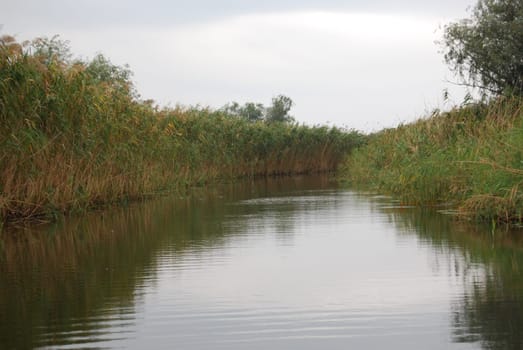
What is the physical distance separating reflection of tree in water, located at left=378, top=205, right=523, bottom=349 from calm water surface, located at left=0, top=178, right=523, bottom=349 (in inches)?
0.5

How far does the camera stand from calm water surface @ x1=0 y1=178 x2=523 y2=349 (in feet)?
13.3

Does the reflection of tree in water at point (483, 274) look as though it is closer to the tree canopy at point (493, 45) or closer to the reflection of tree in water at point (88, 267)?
the reflection of tree in water at point (88, 267)

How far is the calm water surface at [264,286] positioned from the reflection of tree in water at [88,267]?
0.02 meters

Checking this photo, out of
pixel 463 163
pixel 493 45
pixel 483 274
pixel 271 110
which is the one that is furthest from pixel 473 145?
pixel 271 110

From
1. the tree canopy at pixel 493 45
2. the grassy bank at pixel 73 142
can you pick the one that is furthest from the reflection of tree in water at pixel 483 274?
the tree canopy at pixel 493 45

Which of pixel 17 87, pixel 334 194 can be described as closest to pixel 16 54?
pixel 17 87

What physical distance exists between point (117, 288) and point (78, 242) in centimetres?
301

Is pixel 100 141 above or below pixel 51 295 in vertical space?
above

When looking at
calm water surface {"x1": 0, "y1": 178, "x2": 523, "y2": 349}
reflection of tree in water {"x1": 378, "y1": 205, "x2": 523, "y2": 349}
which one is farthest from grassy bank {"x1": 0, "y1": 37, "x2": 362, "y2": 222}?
reflection of tree in water {"x1": 378, "y1": 205, "x2": 523, "y2": 349}

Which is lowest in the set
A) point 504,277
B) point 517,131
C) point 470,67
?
point 504,277

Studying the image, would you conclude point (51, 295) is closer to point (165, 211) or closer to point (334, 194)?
point (165, 211)

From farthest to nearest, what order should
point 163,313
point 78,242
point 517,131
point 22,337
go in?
point 517,131, point 78,242, point 163,313, point 22,337

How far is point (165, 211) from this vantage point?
12.7 m

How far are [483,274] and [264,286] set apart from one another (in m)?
1.64
